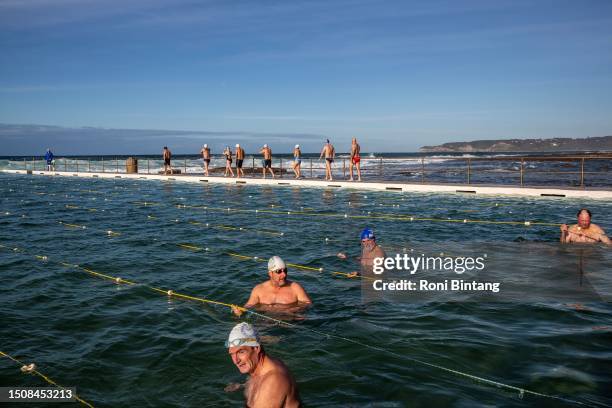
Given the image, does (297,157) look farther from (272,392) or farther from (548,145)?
(548,145)

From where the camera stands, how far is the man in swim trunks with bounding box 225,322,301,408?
4121 millimetres

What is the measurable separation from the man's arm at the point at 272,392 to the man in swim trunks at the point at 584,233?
363 inches

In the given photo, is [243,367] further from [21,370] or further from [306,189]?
[306,189]

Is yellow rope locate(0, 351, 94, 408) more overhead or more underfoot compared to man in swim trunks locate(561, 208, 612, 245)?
more underfoot

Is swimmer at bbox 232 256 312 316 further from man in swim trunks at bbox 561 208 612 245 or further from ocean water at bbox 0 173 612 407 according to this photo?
man in swim trunks at bbox 561 208 612 245

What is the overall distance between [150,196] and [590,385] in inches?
916

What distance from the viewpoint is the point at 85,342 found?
Result: 6.83 m

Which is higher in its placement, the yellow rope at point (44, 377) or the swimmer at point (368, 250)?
the swimmer at point (368, 250)

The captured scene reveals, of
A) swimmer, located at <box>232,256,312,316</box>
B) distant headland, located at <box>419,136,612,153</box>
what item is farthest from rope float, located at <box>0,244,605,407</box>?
distant headland, located at <box>419,136,612,153</box>

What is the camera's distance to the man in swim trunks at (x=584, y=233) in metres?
11.2

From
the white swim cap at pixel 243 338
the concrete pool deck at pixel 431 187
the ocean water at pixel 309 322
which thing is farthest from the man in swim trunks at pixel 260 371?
the concrete pool deck at pixel 431 187

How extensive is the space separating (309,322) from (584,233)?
736 centimetres

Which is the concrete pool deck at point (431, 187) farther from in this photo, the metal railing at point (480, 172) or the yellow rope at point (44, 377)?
the yellow rope at point (44, 377)

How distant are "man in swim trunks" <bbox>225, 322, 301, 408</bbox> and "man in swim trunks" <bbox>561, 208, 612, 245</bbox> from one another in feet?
30.1
